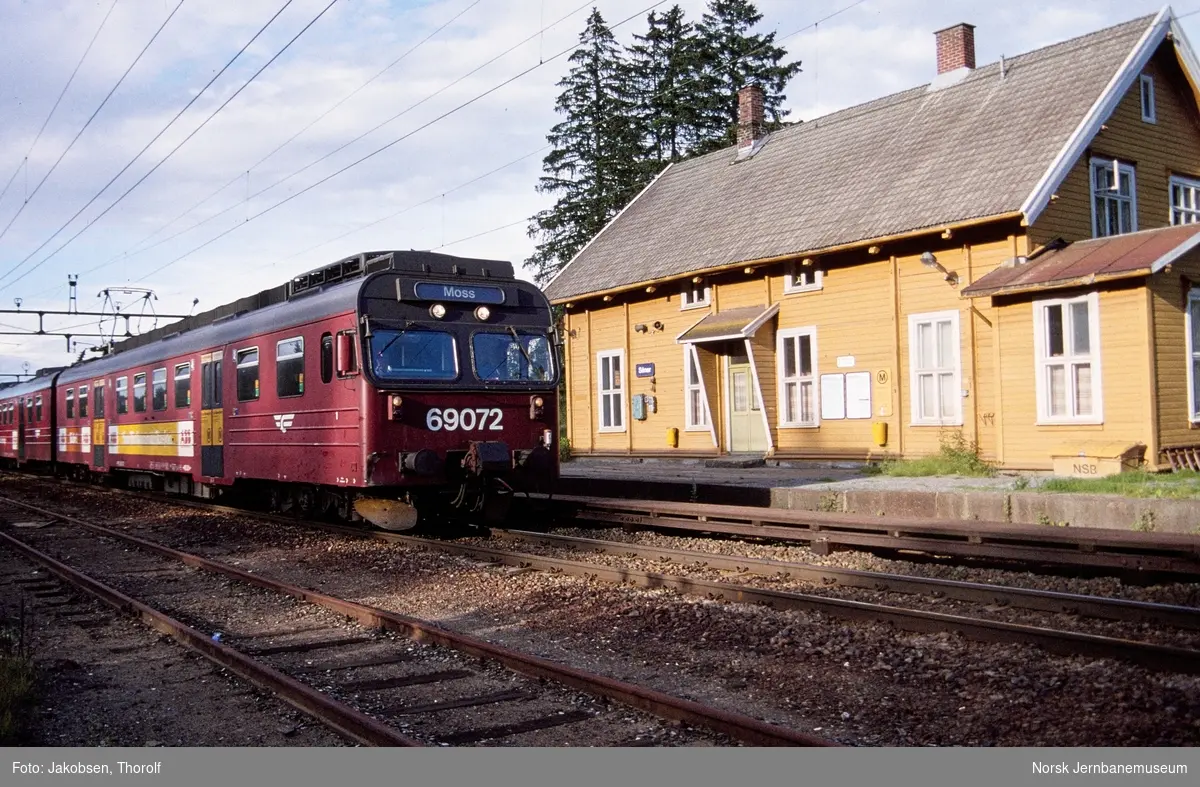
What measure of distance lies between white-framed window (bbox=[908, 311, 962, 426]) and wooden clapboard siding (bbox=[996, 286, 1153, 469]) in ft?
3.68

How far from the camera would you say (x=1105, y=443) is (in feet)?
50.7

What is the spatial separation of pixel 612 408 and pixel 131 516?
37.5 feet

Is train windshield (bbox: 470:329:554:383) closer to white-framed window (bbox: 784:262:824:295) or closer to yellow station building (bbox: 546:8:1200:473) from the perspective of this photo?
yellow station building (bbox: 546:8:1200:473)

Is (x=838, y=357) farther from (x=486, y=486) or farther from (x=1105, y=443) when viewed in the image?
(x=486, y=486)

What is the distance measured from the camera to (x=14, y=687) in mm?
6336

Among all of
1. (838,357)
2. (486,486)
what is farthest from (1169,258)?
(486,486)

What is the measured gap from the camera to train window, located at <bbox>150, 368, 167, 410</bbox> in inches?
740

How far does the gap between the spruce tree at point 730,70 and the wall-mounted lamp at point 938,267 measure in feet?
92.1

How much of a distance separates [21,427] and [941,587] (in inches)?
1278

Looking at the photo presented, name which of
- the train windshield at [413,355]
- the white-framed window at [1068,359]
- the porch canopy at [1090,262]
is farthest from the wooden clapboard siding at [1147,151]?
the train windshield at [413,355]

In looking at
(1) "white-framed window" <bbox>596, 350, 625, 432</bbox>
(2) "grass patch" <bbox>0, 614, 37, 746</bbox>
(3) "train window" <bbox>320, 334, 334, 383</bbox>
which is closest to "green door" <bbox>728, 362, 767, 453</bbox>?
(1) "white-framed window" <bbox>596, 350, 625, 432</bbox>

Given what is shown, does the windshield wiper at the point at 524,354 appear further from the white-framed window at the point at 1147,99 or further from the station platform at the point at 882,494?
the white-framed window at the point at 1147,99

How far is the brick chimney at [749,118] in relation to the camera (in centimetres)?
2706

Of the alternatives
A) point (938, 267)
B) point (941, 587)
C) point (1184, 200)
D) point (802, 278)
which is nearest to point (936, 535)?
point (941, 587)
